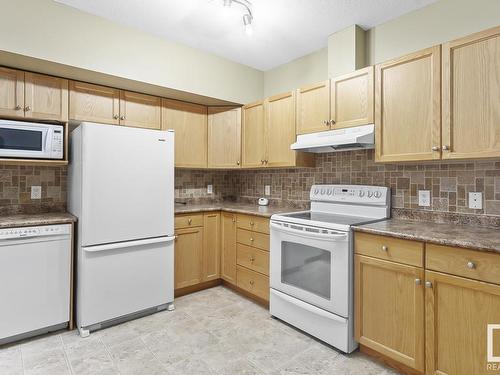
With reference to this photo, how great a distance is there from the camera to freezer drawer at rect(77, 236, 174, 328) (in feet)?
7.39

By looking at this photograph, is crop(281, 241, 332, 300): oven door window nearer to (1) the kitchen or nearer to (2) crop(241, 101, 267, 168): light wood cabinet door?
(1) the kitchen

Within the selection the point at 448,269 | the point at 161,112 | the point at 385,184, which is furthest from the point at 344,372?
the point at 161,112

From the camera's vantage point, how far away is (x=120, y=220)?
7.80 ft

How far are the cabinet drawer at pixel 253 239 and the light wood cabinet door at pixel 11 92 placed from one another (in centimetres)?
210

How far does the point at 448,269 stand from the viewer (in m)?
1.54

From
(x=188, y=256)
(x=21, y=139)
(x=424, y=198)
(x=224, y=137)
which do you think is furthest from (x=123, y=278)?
(x=424, y=198)

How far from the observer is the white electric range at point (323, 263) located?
1973 mm

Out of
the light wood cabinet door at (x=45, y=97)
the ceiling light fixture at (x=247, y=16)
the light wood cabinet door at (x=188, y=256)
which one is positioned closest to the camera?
the ceiling light fixture at (x=247, y=16)

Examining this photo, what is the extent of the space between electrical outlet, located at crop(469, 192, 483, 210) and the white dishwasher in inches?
116

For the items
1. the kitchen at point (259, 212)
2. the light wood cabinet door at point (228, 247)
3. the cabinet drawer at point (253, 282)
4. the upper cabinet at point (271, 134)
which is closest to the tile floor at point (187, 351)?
the kitchen at point (259, 212)

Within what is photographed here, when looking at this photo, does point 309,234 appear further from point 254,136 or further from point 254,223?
point 254,136

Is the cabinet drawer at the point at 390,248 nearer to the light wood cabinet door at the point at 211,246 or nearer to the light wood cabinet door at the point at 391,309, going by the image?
the light wood cabinet door at the point at 391,309

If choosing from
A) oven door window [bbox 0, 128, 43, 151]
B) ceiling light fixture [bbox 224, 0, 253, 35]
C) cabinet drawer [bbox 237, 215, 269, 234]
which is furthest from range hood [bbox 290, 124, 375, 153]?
oven door window [bbox 0, 128, 43, 151]

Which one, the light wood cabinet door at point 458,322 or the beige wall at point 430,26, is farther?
the beige wall at point 430,26
